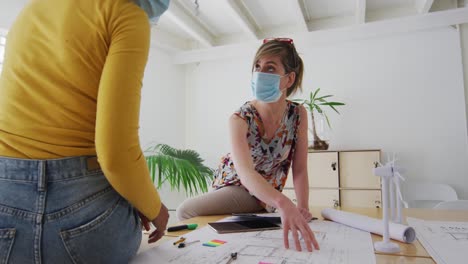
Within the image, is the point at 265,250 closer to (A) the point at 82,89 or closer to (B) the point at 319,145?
(A) the point at 82,89

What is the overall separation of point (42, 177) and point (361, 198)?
324 cm

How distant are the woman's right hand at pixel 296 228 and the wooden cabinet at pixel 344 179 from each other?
102 inches

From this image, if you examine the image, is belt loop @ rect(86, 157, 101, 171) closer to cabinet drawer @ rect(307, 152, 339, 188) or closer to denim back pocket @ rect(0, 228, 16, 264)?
denim back pocket @ rect(0, 228, 16, 264)

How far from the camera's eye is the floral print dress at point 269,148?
1.54 meters

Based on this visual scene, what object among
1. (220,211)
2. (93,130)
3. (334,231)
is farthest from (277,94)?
(93,130)

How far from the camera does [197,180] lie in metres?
3.59

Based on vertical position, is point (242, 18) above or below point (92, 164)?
above

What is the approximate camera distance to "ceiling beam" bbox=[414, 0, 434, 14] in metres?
3.51

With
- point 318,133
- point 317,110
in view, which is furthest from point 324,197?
point 317,110

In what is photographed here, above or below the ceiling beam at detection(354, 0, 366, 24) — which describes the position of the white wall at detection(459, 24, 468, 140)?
below

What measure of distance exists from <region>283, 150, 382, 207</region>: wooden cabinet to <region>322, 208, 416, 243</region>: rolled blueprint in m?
2.23

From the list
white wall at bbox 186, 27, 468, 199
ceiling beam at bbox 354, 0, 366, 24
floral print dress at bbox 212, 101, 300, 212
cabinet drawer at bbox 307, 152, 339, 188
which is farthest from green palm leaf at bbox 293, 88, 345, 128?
floral print dress at bbox 212, 101, 300, 212

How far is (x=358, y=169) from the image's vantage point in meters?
3.35

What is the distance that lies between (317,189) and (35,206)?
10.4 feet
